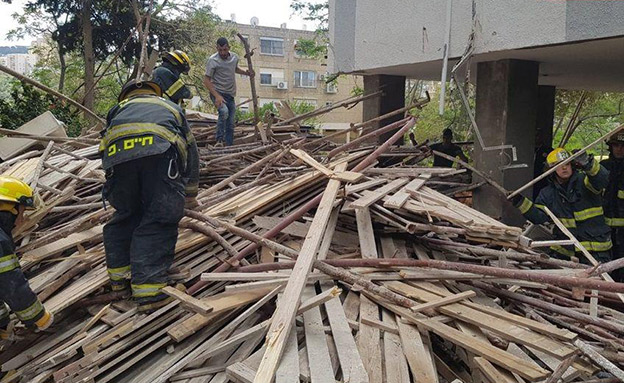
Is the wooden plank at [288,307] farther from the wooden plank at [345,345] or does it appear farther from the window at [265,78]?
the window at [265,78]

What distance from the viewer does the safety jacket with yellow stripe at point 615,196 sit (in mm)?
5484

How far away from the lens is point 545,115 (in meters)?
10.2

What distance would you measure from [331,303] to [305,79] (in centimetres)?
3622

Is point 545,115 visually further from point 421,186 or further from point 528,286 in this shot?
point 528,286

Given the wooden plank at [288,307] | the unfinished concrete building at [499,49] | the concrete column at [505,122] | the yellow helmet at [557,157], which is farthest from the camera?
the concrete column at [505,122]

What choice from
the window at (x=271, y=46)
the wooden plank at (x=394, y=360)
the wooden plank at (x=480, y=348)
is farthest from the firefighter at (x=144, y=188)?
the window at (x=271, y=46)

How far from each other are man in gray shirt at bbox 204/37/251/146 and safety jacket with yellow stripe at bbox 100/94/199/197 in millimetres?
4427

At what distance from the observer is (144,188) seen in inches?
138

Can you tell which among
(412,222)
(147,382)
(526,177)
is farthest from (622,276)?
(147,382)

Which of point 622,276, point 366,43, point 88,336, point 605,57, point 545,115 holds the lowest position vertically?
point 622,276

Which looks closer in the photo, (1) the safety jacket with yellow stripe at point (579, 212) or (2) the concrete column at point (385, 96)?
(1) the safety jacket with yellow stripe at point (579, 212)

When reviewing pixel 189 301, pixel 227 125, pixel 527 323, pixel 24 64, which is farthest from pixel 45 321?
pixel 24 64

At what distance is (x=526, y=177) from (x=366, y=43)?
355 cm

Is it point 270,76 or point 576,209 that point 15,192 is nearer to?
point 576,209
